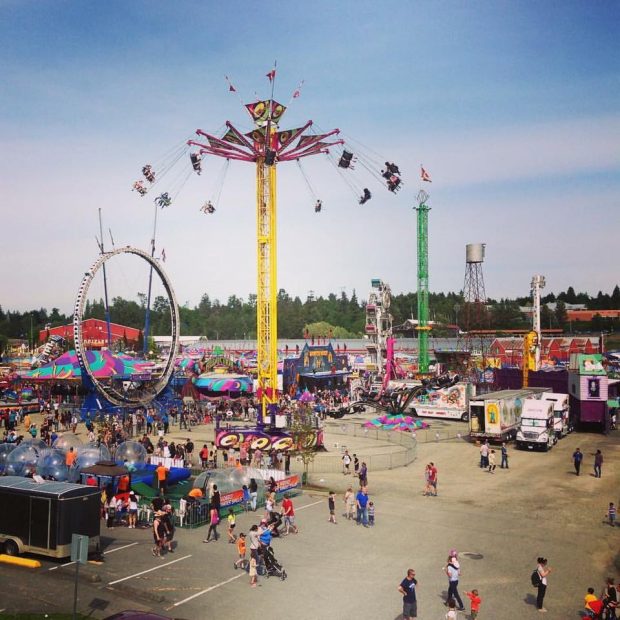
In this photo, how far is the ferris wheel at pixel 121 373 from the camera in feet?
144

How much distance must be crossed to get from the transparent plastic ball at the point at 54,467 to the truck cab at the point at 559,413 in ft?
87.5

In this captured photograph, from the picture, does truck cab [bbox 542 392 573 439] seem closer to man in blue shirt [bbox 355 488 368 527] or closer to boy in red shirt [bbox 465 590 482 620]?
man in blue shirt [bbox 355 488 368 527]

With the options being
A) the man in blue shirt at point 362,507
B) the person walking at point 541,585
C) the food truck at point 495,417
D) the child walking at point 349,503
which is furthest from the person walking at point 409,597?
the food truck at point 495,417

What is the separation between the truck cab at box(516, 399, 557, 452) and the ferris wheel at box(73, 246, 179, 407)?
26267 millimetres

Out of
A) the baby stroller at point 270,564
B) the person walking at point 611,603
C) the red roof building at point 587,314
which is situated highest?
the red roof building at point 587,314

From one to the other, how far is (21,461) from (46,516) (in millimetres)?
8592

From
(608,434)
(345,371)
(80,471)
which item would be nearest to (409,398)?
(608,434)

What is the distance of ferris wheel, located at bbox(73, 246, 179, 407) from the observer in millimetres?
44000

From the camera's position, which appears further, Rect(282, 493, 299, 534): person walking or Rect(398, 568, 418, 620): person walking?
Rect(282, 493, 299, 534): person walking

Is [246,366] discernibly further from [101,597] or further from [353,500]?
[101,597]

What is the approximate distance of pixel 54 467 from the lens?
22.2 m

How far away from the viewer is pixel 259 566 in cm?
1609

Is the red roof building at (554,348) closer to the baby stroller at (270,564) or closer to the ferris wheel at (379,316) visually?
the ferris wheel at (379,316)

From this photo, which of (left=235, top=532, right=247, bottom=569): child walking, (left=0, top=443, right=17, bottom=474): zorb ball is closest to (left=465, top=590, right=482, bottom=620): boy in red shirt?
(left=235, top=532, right=247, bottom=569): child walking
